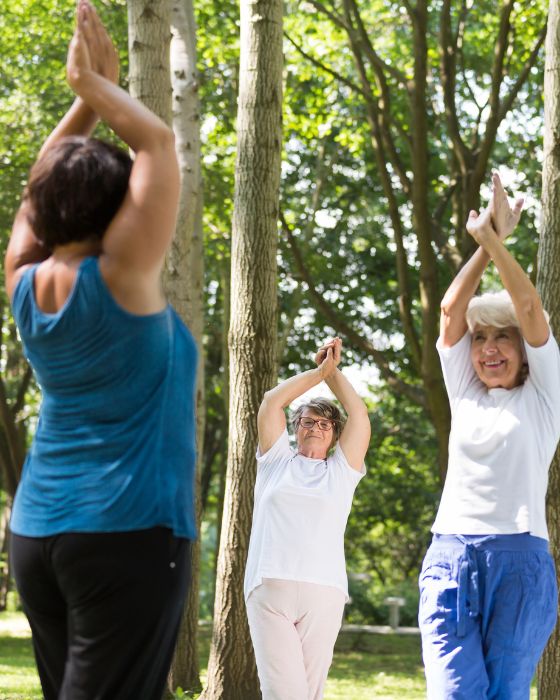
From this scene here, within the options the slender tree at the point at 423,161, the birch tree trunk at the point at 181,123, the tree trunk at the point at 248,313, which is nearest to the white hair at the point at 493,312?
the birch tree trunk at the point at 181,123

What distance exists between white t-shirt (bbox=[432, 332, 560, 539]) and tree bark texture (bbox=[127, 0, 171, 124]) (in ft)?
14.4

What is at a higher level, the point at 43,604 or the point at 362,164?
the point at 362,164

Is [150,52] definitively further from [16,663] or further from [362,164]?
[362,164]

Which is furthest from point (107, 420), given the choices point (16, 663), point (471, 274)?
point (16, 663)

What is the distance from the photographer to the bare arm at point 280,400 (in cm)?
569

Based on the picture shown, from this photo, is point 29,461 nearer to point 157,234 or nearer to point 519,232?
point 157,234

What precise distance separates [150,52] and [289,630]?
4212 millimetres

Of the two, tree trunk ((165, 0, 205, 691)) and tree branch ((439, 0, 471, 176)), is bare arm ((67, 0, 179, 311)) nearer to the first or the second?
tree trunk ((165, 0, 205, 691))

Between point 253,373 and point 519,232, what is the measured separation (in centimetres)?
1120

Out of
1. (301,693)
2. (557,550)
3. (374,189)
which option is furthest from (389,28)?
(301,693)

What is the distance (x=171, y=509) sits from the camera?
269cm

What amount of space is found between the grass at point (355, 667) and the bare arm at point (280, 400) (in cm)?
446

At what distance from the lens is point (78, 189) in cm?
268

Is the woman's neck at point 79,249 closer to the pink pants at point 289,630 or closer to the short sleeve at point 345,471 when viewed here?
the pink pants at point 289,630
